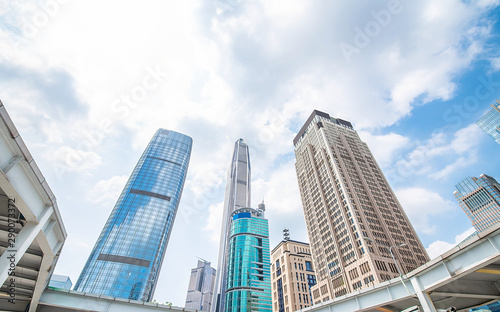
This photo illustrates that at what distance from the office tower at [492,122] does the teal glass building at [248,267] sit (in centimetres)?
16212

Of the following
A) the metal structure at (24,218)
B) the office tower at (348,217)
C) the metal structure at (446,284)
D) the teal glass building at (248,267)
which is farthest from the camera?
the teal glass building at (248,267)

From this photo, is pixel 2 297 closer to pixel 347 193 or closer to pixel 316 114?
pixel 347 193

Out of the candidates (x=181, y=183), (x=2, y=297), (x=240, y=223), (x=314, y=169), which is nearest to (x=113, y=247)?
(x=181, y=183)

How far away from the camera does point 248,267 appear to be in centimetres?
11906

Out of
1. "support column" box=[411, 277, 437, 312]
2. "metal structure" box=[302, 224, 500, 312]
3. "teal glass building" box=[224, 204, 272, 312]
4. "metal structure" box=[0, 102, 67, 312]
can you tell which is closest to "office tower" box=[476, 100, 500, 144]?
"teal glass building" box=[224, 204, 272, 312]

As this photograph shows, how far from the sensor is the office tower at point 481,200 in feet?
537

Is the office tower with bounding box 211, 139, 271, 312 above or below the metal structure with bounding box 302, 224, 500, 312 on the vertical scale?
above

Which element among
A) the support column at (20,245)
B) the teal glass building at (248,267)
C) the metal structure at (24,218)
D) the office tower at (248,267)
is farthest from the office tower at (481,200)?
the support column at (20,245)

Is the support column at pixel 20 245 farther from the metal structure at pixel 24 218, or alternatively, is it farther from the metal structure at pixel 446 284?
the metal structure at pixel 446 284

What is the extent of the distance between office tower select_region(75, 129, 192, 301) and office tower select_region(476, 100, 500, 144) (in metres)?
211

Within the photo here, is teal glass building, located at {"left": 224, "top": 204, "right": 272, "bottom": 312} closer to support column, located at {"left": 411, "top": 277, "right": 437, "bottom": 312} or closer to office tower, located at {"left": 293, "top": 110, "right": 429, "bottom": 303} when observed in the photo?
→ office tower, located at {"left": 293, "top": 110, "right": 429, "bottom": 303}

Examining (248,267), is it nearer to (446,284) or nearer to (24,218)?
(446,284)

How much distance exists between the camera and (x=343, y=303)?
17.4 meters

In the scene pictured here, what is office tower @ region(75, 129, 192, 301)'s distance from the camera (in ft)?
343
